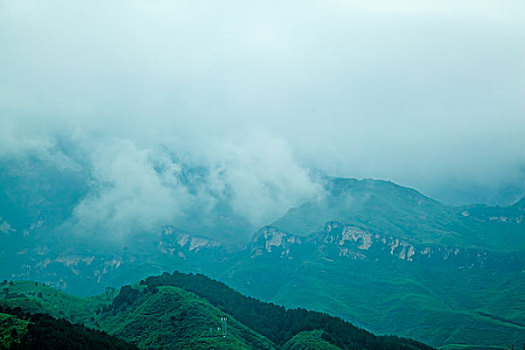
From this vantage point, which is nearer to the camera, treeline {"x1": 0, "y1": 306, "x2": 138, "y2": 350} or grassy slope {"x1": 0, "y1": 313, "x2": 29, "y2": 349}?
grassy slope {"x1": 0, "y1": 313, "x2": 29, "y2": 349}

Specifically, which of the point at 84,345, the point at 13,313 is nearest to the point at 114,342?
the point at 84,345

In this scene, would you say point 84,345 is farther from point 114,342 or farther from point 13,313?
point 13,313

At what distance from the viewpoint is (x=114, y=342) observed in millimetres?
181000

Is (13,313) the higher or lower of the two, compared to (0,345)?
higher

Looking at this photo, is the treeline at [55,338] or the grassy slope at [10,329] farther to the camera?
the treeline at [55,338]

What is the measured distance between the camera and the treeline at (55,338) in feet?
501

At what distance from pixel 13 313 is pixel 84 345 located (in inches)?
1317

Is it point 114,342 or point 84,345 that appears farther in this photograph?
point 114,342

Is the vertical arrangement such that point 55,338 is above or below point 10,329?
above

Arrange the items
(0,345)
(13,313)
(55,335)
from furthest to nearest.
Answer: (13,313)
(55,335)
(0,345)

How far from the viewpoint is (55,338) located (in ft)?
520

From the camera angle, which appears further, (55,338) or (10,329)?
(55,338)

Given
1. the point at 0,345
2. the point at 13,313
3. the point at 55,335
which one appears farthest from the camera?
the point at 13,313

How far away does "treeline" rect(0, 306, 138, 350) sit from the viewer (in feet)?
501
